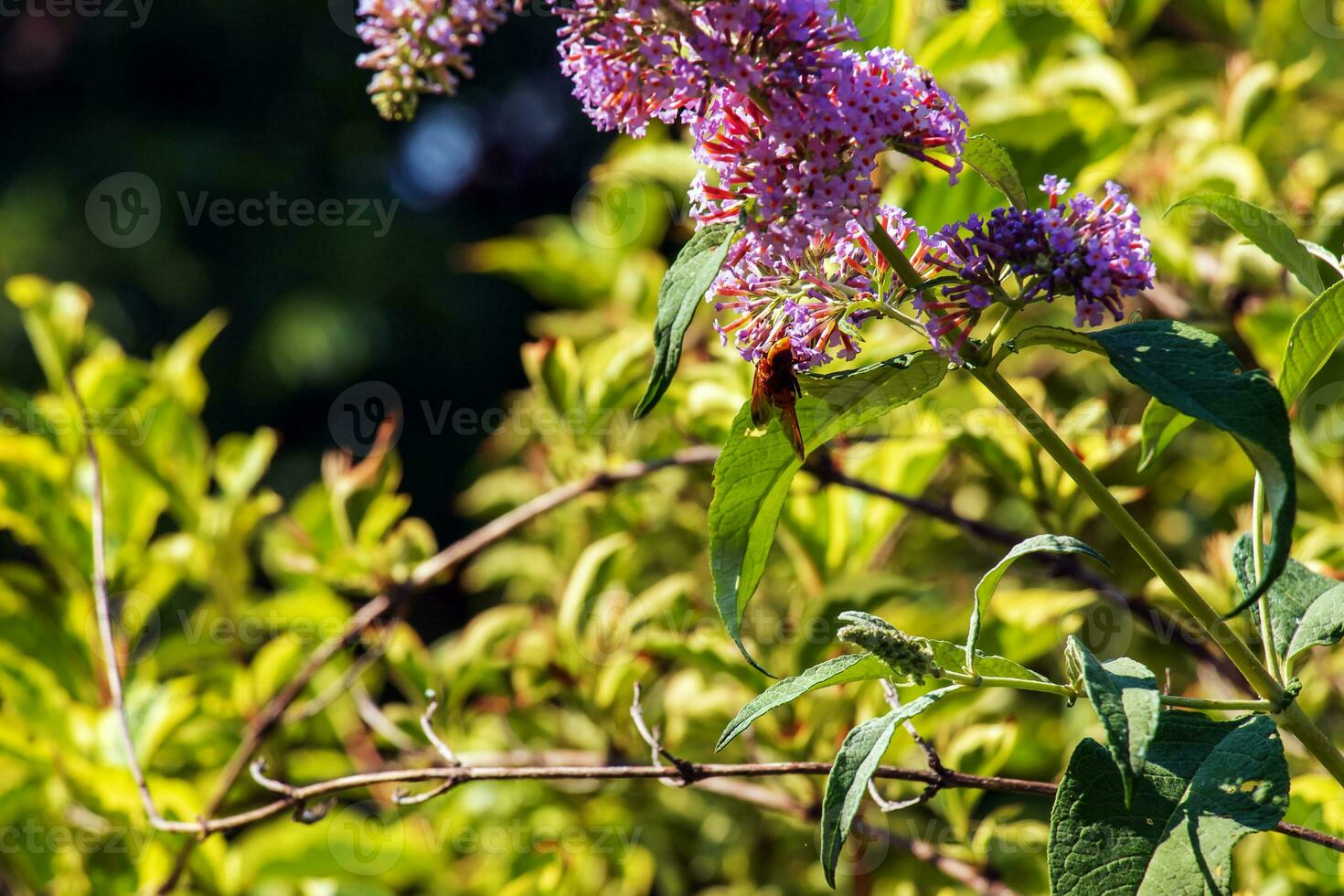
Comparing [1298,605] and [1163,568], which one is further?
[1298,605]

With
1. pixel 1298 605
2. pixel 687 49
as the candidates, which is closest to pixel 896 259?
pixel 687 49

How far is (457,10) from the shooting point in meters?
0.84

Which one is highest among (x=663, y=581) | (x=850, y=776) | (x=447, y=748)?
(x=850, y=776)

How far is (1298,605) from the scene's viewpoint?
0.73 meters

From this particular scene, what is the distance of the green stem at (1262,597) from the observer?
66cm

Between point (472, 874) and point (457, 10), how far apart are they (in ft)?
3.90

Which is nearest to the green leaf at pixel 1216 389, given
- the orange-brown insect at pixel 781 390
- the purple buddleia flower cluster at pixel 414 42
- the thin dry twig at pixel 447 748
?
the orange-brown insect at pixel 781 390

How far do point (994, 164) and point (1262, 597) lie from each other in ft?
1.02

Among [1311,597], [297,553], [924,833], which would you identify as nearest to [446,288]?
[297,553]

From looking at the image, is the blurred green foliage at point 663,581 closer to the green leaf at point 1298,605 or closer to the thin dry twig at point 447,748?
the thin dry twig at point 447,748

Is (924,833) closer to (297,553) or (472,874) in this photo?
(472,874)

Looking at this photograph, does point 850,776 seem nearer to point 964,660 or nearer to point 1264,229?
point 964,660

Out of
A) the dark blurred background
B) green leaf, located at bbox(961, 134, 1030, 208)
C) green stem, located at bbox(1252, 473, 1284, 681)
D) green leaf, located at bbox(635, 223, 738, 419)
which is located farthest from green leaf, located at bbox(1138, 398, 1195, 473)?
the dark blurred background

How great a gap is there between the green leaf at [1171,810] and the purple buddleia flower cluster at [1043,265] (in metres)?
0.24
